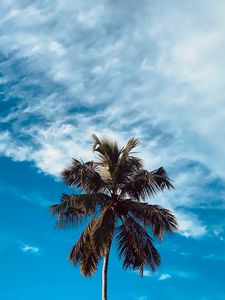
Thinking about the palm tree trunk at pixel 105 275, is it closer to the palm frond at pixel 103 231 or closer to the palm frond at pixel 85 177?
the palm frond at pixel 103 231

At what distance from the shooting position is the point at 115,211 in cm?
3172

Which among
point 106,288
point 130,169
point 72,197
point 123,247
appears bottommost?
point 106,288

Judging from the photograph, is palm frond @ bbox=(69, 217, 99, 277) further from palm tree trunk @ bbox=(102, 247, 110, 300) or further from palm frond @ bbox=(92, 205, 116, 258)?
palm frond @ bbox=(92, 205, 116, 258)

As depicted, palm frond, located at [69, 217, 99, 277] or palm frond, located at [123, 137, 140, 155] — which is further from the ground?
palm frond, located at [123, 137, 140, 155]

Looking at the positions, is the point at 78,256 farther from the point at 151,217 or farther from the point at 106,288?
the point at 151,217

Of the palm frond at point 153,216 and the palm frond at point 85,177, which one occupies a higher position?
the palm frond at point 85,177

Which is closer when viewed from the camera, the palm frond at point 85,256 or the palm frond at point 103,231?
the palm frond at point 103,231

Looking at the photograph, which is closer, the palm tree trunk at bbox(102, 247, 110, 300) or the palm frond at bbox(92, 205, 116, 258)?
the palm frond at bbox(92, 205, 116, 258)

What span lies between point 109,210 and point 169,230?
3.57 m

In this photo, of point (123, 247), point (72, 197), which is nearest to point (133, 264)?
point (123, 247)

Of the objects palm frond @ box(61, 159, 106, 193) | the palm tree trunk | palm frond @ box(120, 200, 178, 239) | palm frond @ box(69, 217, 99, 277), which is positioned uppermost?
palm frond @ box(61, 159, 106, 193)

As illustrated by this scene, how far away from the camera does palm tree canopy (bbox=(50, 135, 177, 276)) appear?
102 ft

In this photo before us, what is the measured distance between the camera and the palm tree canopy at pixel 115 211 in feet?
102

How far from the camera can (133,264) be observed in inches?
1232
